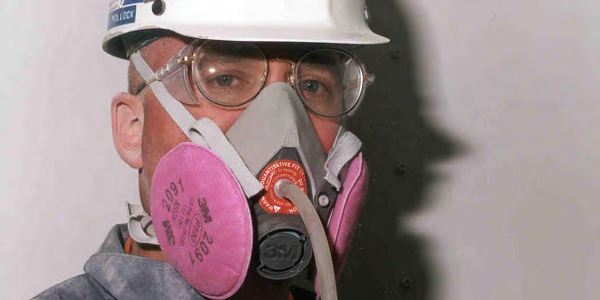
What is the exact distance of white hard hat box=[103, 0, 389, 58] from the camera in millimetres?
1522

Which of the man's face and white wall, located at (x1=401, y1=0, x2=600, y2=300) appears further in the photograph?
white wall, located at (x1=401, y1=0, x2=600, y2=300)

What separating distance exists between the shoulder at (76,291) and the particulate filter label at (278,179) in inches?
14.2

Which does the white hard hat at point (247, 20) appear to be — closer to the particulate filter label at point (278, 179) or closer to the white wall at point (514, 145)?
the particulate filter label at point (278, 179)

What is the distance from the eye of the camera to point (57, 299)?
1.54m

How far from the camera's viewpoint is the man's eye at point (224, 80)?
1.58 metres

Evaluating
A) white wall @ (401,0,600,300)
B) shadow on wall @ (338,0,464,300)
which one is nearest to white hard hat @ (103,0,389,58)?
shadow on wall @ (338,0,464,300)

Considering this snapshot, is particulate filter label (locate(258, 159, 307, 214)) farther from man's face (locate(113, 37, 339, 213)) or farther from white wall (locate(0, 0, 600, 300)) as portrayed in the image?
white wall (locate(0, 0, 600, 300))

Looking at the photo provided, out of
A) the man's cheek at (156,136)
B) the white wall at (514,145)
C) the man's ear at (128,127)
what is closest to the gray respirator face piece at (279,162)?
the man's cheek at (156,136)

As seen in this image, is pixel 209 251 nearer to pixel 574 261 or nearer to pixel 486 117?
pixel 486 117

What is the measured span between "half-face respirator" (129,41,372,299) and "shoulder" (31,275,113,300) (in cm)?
12

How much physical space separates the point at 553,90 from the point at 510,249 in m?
0.41

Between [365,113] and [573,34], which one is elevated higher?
[573,34]

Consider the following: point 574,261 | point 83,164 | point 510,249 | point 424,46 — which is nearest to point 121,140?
point 83,164

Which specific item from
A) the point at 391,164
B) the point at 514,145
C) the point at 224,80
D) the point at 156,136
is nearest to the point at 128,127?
the point at 156,136
